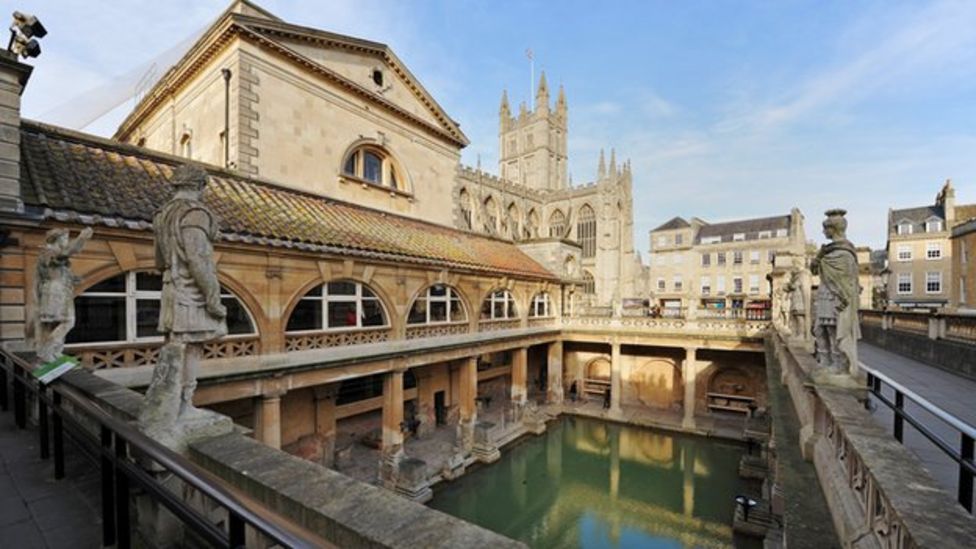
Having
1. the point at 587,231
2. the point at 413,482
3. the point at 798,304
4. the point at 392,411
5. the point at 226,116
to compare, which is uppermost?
the point at 587,231

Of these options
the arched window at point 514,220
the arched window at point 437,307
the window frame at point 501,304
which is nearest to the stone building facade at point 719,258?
the arched window at point 514,220

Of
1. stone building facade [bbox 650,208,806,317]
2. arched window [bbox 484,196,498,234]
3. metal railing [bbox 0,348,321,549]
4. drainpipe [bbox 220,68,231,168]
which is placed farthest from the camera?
arched window [bbox 484,196,498,234]

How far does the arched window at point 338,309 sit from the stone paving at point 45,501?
701 centimetres

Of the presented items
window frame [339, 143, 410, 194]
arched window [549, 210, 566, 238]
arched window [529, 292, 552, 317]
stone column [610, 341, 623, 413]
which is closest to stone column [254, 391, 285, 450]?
window frame [339, 143, 410, 194]

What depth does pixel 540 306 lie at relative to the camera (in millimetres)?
23922

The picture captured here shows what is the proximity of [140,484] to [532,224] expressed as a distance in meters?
52.2

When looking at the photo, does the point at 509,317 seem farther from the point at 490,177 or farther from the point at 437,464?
the point at 490,177

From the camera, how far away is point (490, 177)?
46188mm

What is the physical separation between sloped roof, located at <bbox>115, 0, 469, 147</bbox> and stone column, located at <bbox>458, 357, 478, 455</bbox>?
12118 mm

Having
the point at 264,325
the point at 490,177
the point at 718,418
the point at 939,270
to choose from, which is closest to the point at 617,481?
the point at 718,418

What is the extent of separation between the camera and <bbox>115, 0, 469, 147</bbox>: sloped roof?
13.9m

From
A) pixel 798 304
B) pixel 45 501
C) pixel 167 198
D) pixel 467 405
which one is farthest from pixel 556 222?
pixel 45 501

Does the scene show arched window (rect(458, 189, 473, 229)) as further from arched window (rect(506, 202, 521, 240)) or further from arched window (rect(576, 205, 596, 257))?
arched window (rect(576, 205, 596, 257))

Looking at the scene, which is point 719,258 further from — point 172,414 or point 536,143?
point 172,414
